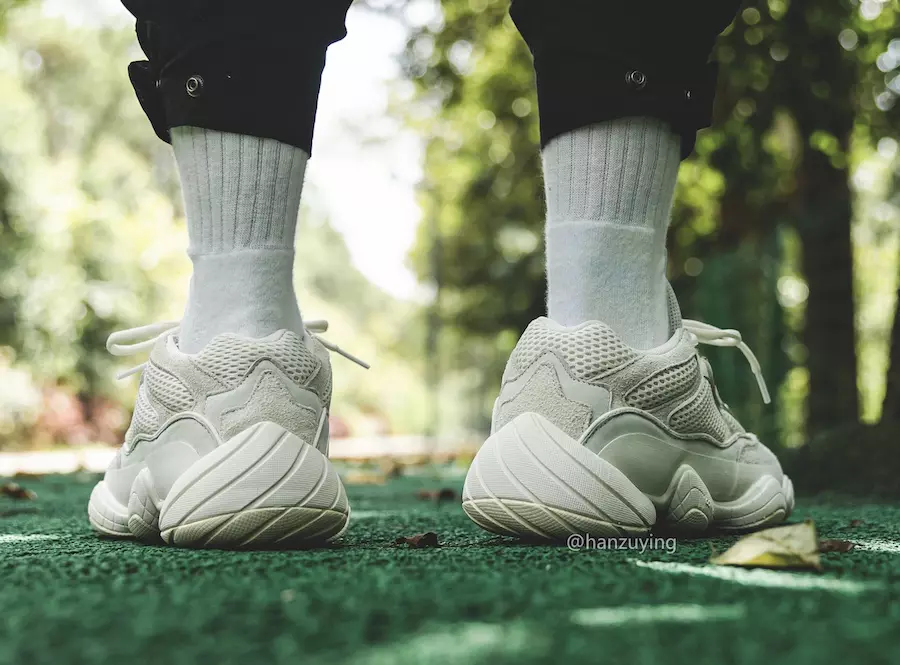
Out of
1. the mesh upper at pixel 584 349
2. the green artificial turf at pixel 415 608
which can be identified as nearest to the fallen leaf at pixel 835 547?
the green artificial turf at pixel 415 608

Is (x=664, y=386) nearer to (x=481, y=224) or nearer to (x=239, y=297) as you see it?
(x=239, y=297)

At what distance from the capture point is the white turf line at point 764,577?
860 millimetres

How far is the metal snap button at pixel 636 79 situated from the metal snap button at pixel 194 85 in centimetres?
64

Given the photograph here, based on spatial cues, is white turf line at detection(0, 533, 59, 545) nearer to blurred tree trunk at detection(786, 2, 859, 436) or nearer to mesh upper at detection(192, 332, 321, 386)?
mesh upper at detection(192, 332, 321, 386)

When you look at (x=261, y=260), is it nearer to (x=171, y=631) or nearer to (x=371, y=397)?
(x=171, y=631)

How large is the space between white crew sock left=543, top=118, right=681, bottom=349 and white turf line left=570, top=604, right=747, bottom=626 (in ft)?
2.14

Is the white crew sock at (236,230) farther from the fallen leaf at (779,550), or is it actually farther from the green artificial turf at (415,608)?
the fallen leaf at (779,550)

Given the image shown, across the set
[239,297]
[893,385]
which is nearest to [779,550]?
[239,297]

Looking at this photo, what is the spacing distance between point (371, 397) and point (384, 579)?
81.7 feet

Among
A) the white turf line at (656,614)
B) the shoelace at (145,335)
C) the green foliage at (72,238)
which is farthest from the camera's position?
the green foliage at (72,238)

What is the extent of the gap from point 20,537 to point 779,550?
1190 millimetres

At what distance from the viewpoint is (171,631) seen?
673 millimetres

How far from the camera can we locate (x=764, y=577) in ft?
3.01

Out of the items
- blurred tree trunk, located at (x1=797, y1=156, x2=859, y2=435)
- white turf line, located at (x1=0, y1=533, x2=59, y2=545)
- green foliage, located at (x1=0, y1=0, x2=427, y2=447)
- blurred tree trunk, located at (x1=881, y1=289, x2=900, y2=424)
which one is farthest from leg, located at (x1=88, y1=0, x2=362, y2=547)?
green foliage, located at (x1=0, y1=0, x2=427, y2=447)
